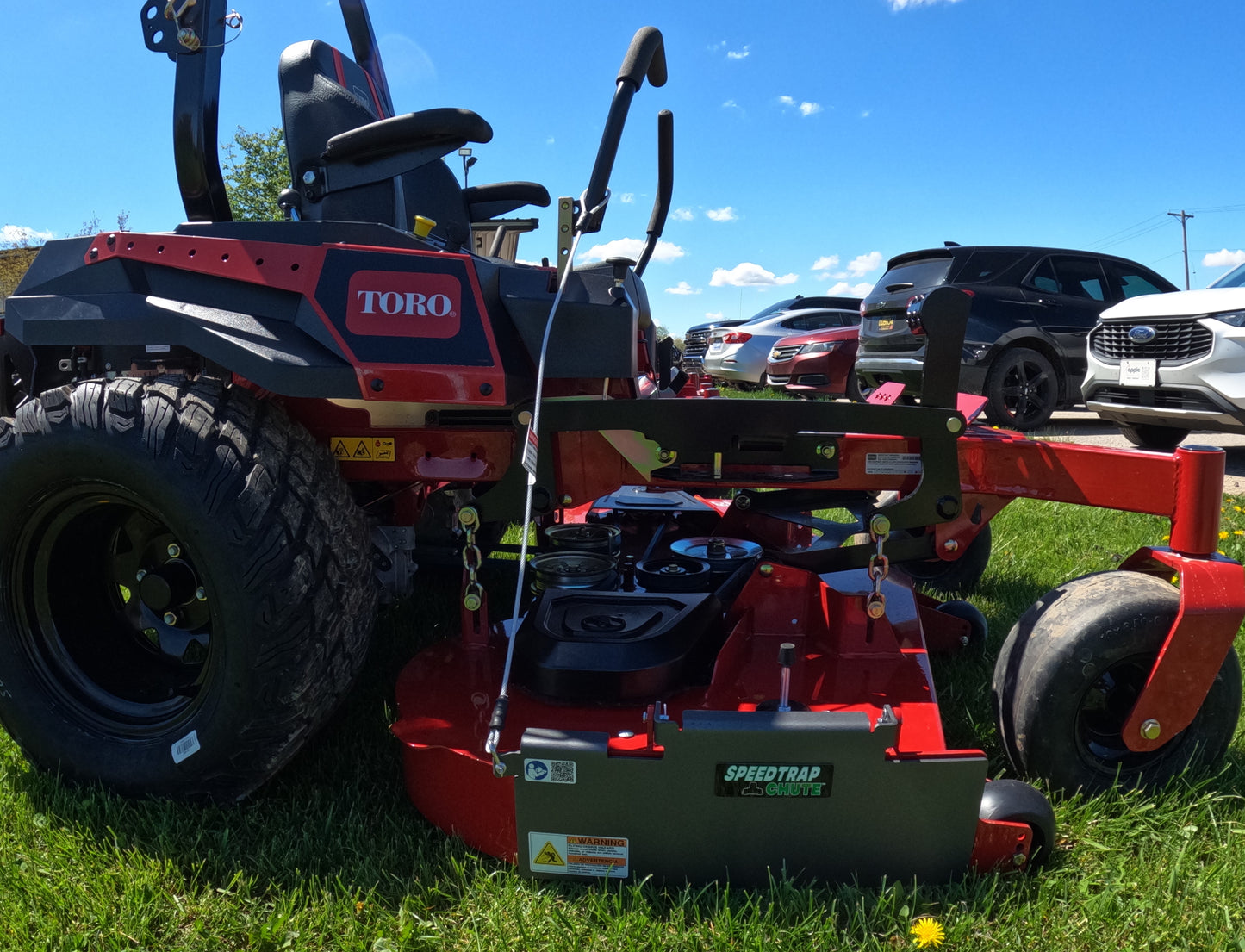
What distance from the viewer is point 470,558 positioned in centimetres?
230

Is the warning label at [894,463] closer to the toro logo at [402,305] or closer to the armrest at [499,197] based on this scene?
the toro logo at [402,305]

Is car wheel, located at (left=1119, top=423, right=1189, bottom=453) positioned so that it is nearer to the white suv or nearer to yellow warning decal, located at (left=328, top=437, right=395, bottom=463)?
the white suv

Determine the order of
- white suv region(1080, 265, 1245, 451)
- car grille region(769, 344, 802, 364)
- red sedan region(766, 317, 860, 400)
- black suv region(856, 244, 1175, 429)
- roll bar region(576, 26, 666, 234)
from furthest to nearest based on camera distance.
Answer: car grille region(769, 344, 802, 364) → red sedan region(766, 317, 860, 400) → black suv region(856, 244, 1175, 429) → white suv region(1080, 265, 1245, 451) → roll bar region(576, 26, 666, 234)

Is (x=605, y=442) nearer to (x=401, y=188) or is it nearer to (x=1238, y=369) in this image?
(x=401, y=188)

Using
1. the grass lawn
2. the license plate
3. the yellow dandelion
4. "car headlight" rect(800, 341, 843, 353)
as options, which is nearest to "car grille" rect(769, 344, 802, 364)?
"car headlight" rect(800, 341, 843, 353)

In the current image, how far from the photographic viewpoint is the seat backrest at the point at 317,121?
8.48ft

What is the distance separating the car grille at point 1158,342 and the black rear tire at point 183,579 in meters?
6.06

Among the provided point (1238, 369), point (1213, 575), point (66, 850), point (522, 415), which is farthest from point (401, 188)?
point (1238, 369)

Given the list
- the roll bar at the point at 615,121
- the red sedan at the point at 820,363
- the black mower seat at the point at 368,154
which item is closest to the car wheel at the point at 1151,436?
the red sedan at the point at 820,363

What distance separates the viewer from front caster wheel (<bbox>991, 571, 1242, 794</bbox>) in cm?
201

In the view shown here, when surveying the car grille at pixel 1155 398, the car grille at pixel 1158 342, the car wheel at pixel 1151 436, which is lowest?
the car wheel at pixel 1151 436

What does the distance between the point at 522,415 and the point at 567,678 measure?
65 cm

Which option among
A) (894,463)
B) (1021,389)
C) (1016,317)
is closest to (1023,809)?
(894,463)

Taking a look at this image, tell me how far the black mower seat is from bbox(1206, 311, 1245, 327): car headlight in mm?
4941
